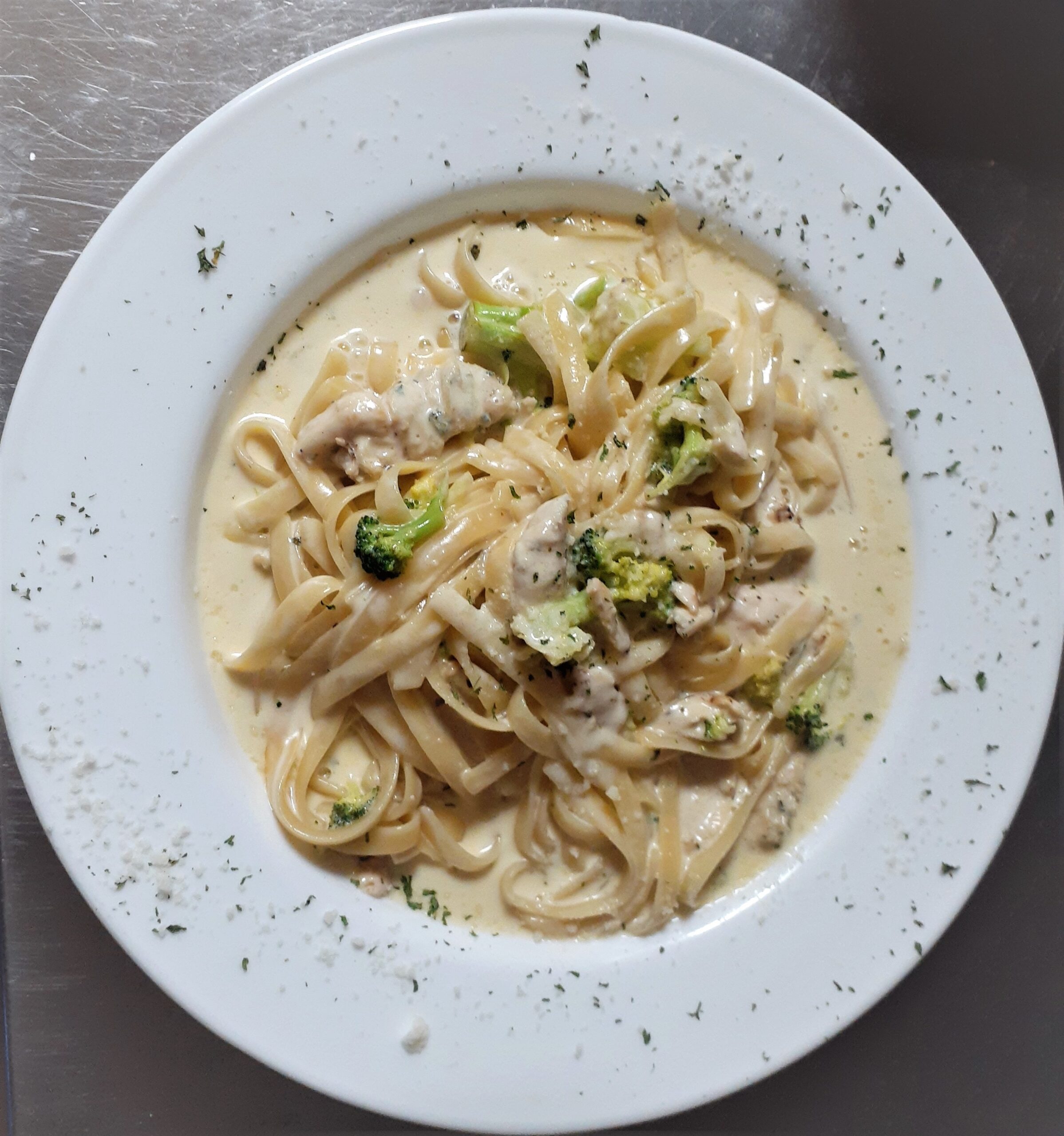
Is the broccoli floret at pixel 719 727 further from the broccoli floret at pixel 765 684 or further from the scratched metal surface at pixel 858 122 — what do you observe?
the scratched metal surface at pixel 858 122

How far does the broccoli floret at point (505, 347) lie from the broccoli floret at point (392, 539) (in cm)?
54

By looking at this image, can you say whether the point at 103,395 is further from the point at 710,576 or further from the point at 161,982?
the point at 710,576

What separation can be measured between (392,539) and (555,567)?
1.83ft

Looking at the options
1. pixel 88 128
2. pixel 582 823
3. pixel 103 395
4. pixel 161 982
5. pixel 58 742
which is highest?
pixel 88 128

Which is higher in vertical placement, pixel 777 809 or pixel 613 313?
pixel 613 313

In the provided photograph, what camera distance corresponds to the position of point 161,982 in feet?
9.41

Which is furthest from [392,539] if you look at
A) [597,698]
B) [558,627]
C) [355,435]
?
[597,698]

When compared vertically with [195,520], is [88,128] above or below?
above

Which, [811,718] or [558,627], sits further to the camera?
[811,718]

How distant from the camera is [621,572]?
3.01 metres

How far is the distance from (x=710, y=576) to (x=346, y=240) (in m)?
1.71

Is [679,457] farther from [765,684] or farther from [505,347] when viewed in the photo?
[765,684]

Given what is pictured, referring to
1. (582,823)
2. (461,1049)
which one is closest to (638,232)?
(582,823)

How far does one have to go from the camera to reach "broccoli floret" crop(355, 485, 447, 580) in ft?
9.77
